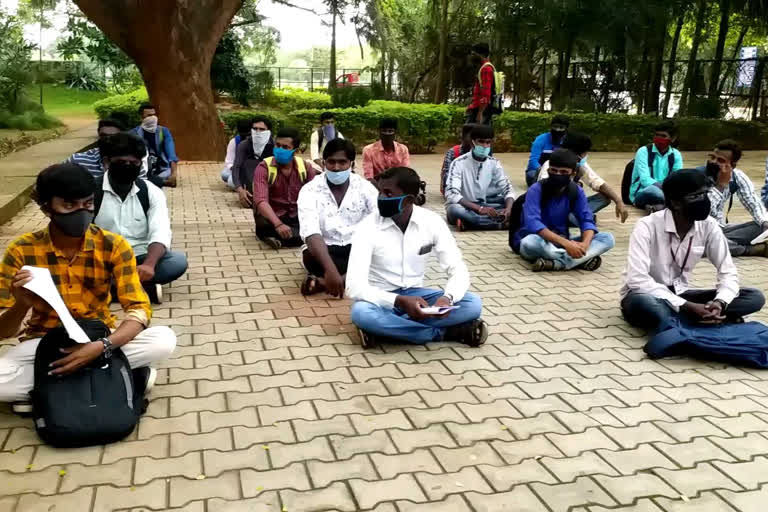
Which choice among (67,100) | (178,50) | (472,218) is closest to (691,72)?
(178,50)

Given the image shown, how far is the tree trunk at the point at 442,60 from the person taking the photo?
19775 mm

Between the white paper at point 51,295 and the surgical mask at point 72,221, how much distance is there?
0.70 feet

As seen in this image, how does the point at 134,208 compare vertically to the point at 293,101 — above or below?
below

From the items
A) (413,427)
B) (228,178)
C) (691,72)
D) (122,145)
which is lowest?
(413,427)

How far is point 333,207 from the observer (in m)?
5.91

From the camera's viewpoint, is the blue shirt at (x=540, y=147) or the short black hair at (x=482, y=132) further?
the blue shirt at (x=540, y=147)

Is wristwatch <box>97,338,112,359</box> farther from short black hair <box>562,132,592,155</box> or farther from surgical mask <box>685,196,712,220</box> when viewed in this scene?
short black hair <box>562,132,592,155</box>

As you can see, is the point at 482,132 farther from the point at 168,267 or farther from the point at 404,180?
the point at 168,267

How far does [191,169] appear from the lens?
13.1 meters

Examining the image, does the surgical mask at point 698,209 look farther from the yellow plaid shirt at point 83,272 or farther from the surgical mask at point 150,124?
the surgical mask at point 150,124

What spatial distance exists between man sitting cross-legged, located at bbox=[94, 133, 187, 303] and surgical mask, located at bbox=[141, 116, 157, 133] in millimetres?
4603

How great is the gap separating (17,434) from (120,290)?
0.78 metres

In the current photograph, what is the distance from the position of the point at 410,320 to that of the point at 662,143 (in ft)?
18.0

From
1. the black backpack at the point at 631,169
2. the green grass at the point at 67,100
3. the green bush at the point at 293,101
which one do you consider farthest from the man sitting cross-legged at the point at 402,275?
the green grass at the point at 67,100
